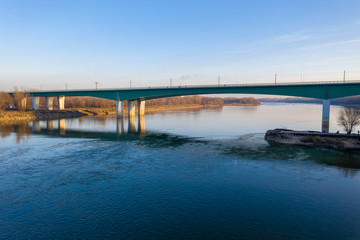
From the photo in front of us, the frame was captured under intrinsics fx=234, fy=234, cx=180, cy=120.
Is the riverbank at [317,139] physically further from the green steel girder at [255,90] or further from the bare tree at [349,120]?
the green steel girder at [255,90]

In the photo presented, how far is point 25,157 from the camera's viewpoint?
28922mm

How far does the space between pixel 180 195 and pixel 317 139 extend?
28.3 metres

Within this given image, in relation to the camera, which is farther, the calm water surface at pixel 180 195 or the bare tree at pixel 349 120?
the bare tree at pixel 349 120

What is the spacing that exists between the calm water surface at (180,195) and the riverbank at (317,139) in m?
3.87

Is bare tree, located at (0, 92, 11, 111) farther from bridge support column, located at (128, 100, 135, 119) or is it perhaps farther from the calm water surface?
the calm water surface

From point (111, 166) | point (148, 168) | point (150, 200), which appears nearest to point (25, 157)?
point (111, 166)

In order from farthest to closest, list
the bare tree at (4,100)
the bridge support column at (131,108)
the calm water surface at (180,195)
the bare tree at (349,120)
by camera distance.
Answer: the bare tree at (4,100) < the bridge support column at (131,108) < the bare tree at (349,120) < the calm water surface at (180,195)

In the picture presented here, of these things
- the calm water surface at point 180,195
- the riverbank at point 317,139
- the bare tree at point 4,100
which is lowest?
the calm water surface at point 180,195

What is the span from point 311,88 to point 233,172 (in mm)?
44836


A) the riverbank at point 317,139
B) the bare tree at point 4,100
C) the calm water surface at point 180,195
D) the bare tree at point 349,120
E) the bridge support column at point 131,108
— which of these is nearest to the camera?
the calm water surface at point 180,195

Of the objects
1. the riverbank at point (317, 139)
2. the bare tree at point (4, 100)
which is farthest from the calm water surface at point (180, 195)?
the bare tree at point (4, 100)

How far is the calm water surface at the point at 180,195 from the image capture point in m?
13.5

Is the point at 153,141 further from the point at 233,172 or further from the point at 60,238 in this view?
the point at 60,238

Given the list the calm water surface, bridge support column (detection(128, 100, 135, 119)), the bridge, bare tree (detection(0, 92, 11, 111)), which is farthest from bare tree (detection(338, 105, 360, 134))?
bare tree (detection(0, 92, 11, 111))
